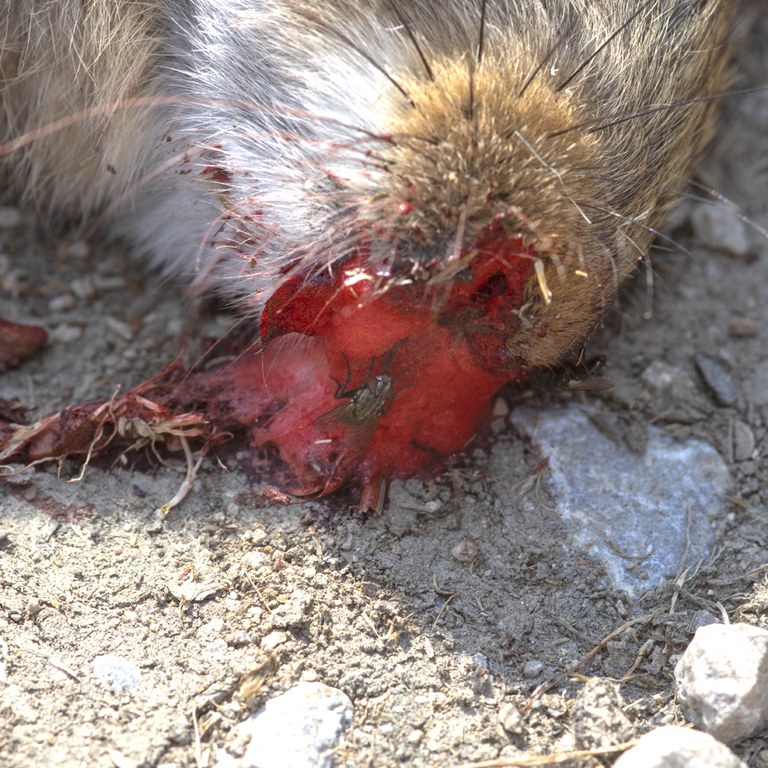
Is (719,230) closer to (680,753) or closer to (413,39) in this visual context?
(413,39)

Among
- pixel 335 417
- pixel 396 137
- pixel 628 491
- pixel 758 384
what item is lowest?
pixel 335 417

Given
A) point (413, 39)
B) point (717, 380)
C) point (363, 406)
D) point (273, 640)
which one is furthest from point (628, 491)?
point (413, 39)

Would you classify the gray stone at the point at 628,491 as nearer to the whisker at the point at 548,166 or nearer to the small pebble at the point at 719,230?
the whisker at the point at 548,166

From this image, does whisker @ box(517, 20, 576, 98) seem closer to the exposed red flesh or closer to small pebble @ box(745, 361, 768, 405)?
the exposed red flesh

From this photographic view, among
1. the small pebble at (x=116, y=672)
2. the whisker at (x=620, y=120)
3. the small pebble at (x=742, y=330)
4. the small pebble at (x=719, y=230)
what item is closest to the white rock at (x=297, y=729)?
the small pebble at (x=116, y=672)

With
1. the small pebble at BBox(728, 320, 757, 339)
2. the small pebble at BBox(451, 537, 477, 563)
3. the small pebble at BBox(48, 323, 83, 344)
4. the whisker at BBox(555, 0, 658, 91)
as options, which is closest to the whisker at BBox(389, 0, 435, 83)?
the whisker at BBox(555, 0, 658, 91)

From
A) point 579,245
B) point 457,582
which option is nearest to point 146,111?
point 579,245
